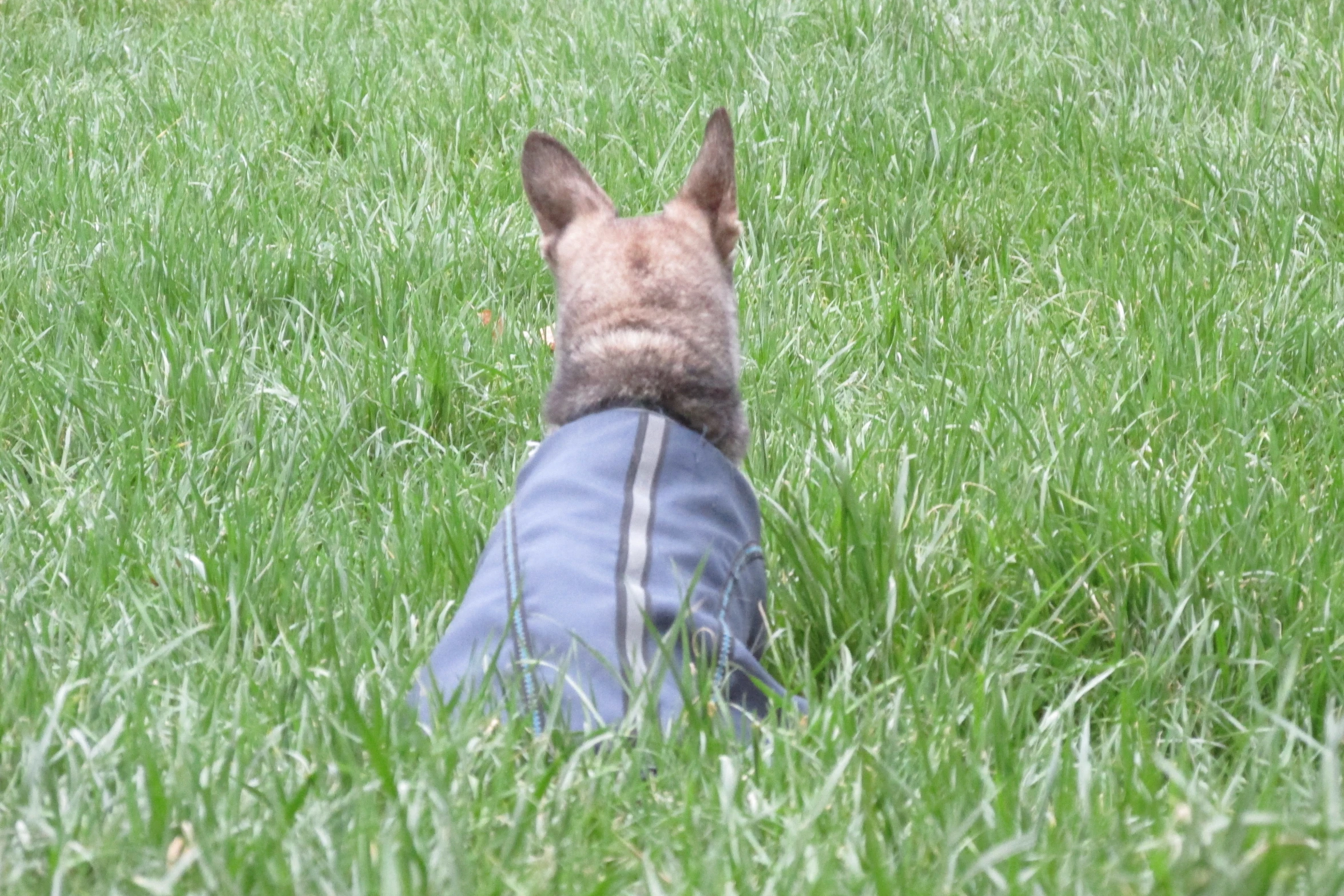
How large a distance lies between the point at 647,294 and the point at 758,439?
1.75ft

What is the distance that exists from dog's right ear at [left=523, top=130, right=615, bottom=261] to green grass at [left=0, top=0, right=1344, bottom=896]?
0.50 metres

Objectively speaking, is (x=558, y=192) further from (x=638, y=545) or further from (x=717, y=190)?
(x=638, y=545)

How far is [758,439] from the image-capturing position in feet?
10.7

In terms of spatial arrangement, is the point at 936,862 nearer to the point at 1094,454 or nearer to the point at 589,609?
the point at 589,609

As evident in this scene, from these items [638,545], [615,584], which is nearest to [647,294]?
[638,545]

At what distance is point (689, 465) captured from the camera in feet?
8.26

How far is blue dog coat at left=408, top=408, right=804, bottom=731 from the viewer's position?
211 cm

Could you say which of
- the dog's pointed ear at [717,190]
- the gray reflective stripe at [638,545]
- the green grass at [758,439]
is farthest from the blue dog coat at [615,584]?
the dog's pointed ear at [717,190]

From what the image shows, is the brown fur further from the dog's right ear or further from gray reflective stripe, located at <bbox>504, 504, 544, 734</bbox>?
gray reflective stripe, located at <bbox>504, 504, 544, 734</bbox>

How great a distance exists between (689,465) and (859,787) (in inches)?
32.0

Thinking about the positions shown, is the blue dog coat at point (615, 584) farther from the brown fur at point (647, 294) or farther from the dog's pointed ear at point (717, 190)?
the dog's pointed ear at point (717, 190)

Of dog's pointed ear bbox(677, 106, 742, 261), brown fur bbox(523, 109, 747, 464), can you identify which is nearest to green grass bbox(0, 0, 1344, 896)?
brown fur bbox(523, 109, 747, 464)

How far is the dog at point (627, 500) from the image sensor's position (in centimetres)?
213

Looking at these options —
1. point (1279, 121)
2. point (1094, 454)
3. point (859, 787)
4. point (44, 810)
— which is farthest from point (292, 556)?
point (1279, 121)
